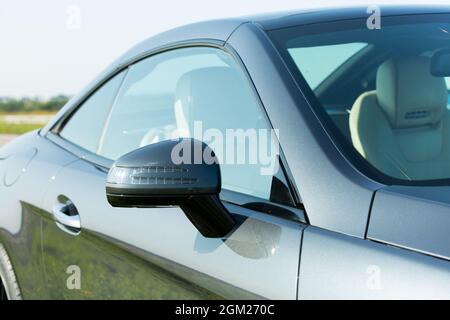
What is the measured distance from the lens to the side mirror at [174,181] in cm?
196

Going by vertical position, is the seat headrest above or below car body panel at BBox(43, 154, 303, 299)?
above

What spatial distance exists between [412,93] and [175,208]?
844 millimetres

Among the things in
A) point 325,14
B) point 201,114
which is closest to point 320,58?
point 325,14

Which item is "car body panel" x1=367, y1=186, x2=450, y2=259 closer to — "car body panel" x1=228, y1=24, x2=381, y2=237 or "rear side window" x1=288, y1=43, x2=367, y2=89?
"car body panel" x1=228, y1=24, x2=381, y2=237

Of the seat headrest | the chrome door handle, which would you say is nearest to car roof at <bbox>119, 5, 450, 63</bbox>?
the seat headrest

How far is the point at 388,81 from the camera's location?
255 centimetres

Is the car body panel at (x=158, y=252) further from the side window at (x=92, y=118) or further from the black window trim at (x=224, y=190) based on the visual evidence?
the side window at (x=92, y=118)

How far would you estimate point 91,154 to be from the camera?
300cm

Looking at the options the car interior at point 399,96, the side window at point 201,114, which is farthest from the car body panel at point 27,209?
the car interior at point 399,96

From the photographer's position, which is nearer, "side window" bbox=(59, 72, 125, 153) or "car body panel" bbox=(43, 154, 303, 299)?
"car body panel" bbox=(43, 154, 303, 299)

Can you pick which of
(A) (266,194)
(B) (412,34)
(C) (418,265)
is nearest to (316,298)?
(C) (418,265)

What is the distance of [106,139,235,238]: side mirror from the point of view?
6.43 feet

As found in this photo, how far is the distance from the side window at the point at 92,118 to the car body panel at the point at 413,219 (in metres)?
1.49

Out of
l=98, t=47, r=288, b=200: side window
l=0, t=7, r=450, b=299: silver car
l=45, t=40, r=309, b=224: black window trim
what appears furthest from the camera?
l=98, t=47, r=288, b=200: side window
